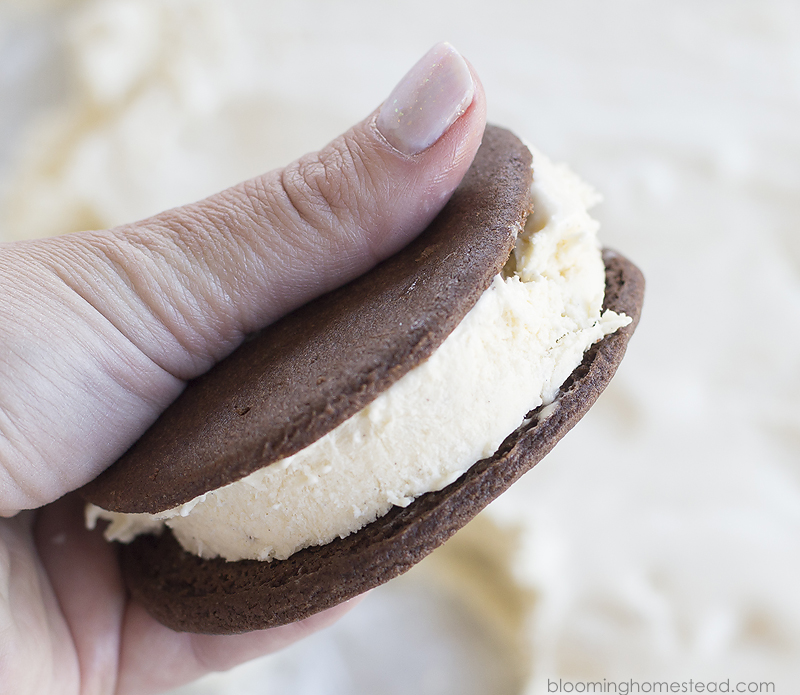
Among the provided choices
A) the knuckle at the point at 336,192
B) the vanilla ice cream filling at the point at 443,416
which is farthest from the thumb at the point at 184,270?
the vanilla ice cream filling at the point at 443,416

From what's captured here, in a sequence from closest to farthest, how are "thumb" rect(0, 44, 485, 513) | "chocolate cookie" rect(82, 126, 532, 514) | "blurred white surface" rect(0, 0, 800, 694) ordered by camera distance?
"chocolate cookie" rect(82, 126, 532, 514) < "thumb" rect(0, 44, 485, 513) < "blurred white surface" rect(0, 0, 800, 694)

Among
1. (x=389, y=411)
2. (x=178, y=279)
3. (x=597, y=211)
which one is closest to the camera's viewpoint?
(x=389, y=411)

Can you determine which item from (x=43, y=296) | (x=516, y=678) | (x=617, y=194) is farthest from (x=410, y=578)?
(x=617, y=194)

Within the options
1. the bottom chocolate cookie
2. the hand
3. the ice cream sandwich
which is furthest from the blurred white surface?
the hand

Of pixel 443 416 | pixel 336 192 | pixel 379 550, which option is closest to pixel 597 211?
pixel 336 192

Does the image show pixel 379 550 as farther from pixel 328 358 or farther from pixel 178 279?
pixel 178 279

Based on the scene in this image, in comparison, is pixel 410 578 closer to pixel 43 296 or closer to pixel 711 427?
pixel 711 427

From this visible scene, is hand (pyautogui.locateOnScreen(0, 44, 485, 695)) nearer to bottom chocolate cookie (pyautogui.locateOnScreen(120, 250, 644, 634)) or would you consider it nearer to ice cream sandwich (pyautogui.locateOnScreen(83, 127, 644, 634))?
ice cream sandwich (pyautogui.locateOnScreen(83, 127, 644, 634))
